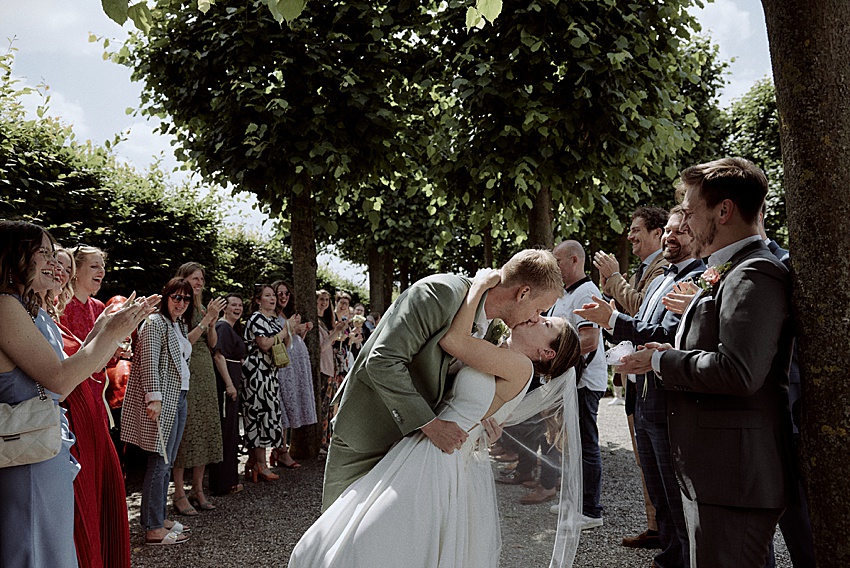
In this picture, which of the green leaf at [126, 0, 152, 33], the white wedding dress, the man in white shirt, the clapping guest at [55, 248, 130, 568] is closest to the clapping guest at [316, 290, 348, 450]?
the man in white shirt

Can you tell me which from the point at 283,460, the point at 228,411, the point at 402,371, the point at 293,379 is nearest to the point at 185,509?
the point at 228,411

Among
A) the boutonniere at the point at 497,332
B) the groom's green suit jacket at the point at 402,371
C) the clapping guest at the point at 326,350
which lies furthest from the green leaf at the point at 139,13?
the clapping guest at the point at 326,350

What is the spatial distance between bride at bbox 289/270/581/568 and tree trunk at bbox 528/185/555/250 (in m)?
4.69

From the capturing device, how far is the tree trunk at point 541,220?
803 cm

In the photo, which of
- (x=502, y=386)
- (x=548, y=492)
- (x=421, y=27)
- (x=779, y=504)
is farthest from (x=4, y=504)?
(x=421, y=27)

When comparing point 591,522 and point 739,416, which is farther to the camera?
point 591,522

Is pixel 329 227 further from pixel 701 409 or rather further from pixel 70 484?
pixel 701 409

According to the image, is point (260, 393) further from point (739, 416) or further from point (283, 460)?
point (739, 416)

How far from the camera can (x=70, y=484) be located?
3.35 meters

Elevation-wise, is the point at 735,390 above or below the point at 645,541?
above

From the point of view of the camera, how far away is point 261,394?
7941 millimetres

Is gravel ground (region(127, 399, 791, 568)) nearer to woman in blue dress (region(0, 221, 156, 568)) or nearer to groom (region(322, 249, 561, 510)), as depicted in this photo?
groom (region(322, 249, 561, 510))

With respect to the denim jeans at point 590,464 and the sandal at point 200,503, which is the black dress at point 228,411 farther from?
the denim jeans at point 590,464

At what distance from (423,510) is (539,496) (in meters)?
0.86
